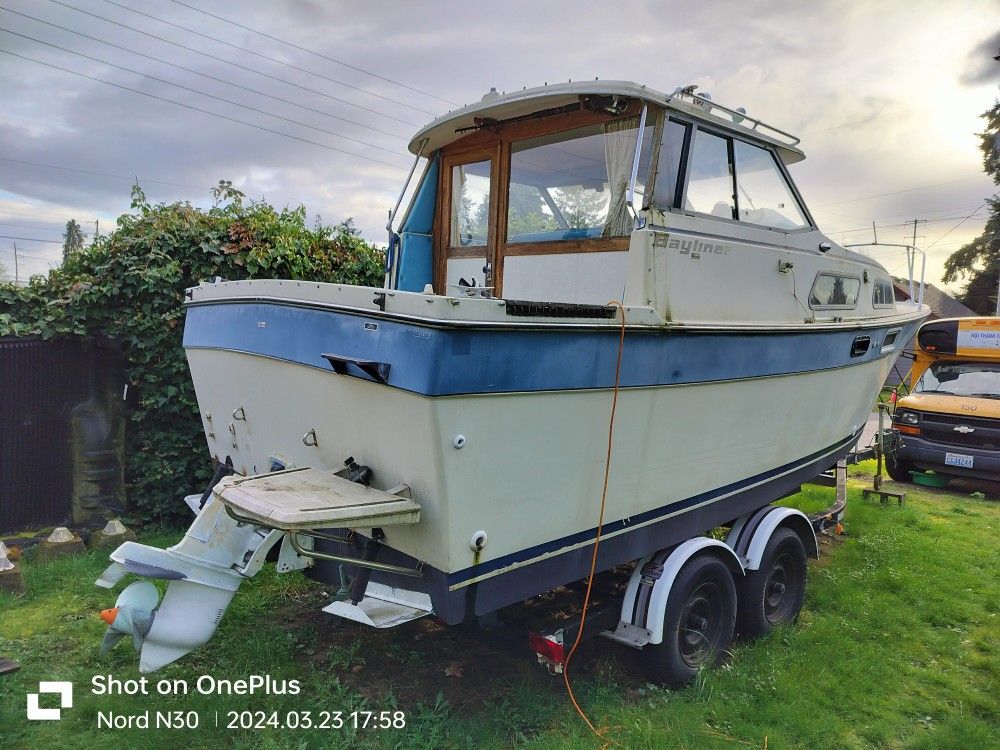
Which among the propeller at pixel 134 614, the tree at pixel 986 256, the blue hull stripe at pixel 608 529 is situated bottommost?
the propeller at pixel 134 614

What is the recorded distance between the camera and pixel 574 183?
410cm

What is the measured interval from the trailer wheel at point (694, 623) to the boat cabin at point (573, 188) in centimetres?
162

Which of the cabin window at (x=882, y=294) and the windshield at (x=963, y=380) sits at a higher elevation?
the cabin window at (x=882, y=294)

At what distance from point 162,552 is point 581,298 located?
7.79 ft

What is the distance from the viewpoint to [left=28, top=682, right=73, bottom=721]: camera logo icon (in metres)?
3.26

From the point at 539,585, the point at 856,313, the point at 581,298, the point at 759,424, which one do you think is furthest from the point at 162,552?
the point at 856,313

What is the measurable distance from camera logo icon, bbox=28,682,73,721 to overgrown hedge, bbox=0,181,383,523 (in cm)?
236

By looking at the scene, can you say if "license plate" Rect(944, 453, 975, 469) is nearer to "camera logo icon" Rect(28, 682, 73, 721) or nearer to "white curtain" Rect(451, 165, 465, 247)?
"white curtain" Rect(451, 165, 465, 247)

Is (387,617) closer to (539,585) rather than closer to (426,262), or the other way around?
(539,585)

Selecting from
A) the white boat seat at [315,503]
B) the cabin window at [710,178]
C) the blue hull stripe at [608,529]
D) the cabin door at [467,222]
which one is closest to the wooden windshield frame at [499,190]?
the cabin door at [467,222]

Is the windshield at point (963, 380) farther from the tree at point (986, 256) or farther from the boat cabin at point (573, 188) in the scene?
the tree at point (986, 256)

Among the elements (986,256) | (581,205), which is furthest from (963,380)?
(986,256)

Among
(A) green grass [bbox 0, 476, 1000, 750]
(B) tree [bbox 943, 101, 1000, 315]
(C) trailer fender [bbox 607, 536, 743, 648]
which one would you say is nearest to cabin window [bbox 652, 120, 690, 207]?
(C) trailer fender [bbox 607, 536, 743, 648]

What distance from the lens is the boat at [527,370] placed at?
8.66 feet
